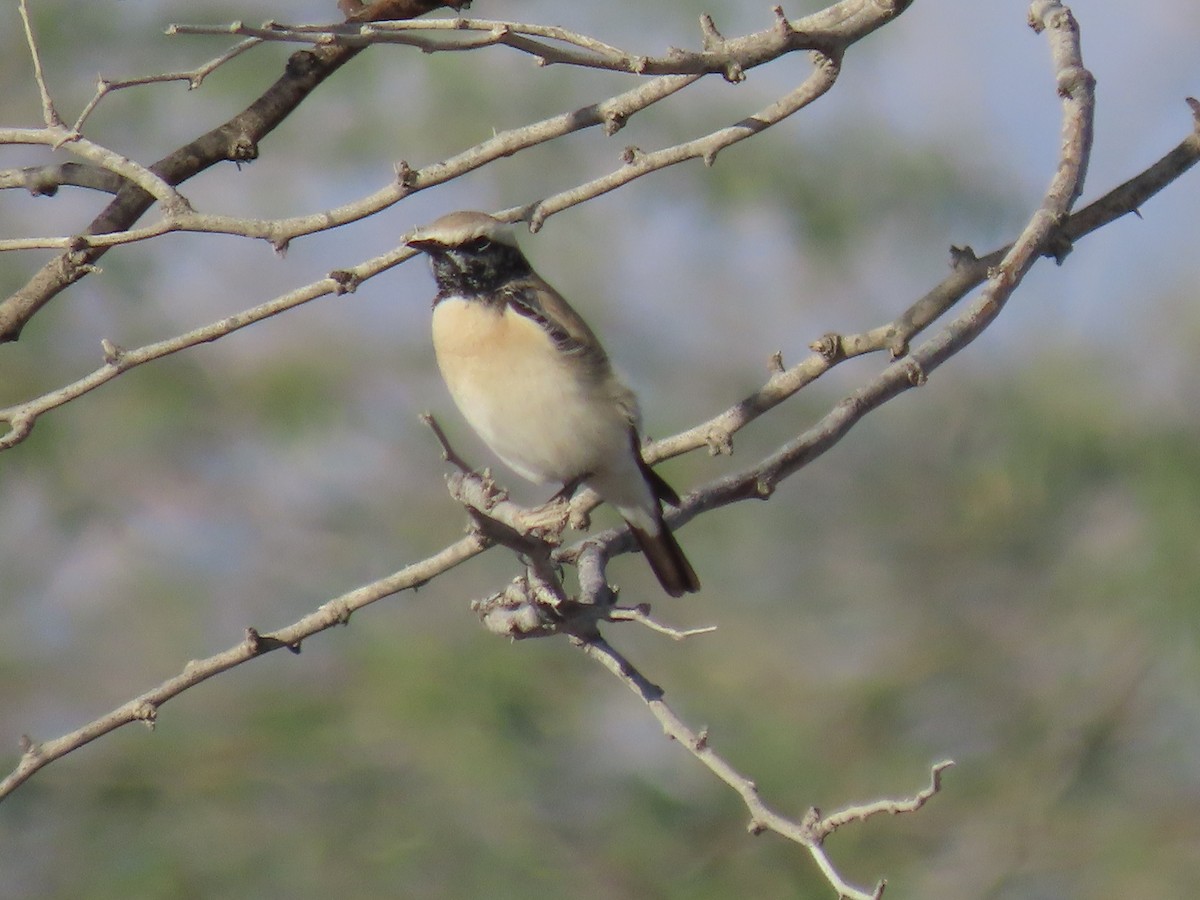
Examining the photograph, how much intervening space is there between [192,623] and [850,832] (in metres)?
4.28

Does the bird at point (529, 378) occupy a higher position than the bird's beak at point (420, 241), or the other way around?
the bird's beak at point (420, 241)

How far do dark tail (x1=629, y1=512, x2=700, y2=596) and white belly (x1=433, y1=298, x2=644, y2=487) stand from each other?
0.83 ft

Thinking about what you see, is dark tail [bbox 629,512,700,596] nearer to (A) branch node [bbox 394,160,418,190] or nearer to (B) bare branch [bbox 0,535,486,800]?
(B) bare branch [bbox 0,535,486,800]

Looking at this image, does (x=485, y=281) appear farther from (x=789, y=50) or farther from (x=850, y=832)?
(x=850, y=832)

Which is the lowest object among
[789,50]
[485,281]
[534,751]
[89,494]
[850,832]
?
[850,832]

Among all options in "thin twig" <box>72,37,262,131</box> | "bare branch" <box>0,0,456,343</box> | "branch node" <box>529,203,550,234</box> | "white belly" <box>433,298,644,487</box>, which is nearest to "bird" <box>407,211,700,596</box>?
"white belly" <box>433,298,644,487</box>

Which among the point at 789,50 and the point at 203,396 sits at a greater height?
the point at 789,50

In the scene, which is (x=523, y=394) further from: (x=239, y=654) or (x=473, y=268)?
(x=239, y=654)

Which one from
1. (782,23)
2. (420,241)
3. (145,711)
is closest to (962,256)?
(782,23)

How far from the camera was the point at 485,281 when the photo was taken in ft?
16.0

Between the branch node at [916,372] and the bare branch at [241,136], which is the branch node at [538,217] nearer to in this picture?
the bare branch at [241,136]

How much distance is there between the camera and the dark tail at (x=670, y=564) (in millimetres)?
4902

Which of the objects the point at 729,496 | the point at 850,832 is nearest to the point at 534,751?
the point at 850,832

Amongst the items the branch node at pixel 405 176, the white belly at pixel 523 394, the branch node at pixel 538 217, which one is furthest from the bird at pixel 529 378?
the branch node at pixel 405 176
